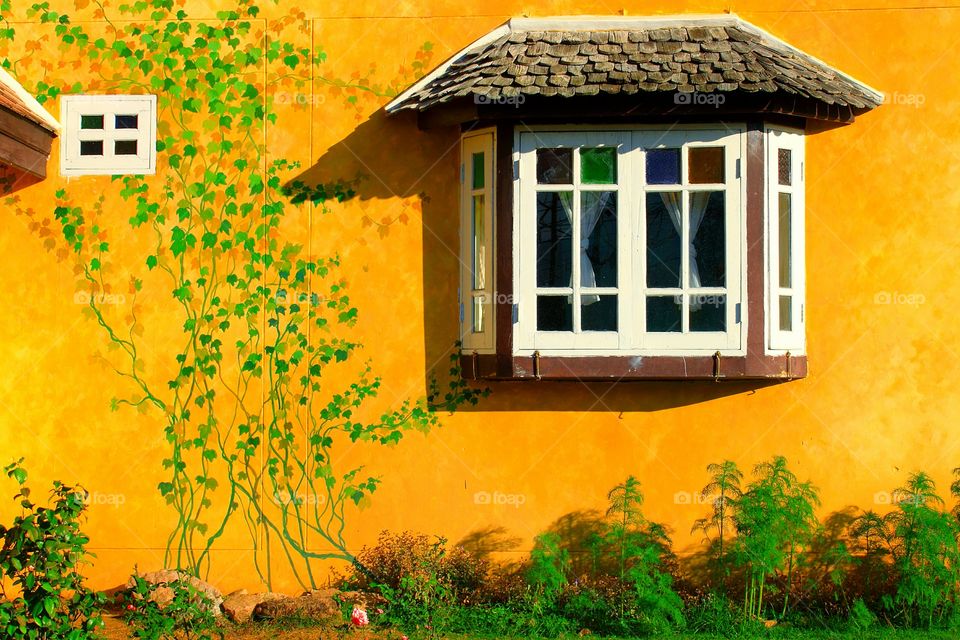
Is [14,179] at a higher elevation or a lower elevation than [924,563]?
higher

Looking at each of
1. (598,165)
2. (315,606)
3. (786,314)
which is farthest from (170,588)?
(786,314)

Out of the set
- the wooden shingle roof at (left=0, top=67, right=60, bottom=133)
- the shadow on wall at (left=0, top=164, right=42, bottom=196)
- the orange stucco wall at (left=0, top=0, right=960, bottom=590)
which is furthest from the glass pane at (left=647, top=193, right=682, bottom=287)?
the shadow on wall at (left=0, top=164, right=42, bottom=196)

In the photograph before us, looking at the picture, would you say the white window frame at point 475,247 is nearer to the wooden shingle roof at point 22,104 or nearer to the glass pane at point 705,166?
the glass pane at point 705,166

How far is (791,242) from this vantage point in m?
9.03

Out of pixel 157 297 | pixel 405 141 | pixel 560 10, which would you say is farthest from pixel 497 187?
pixel 157 297

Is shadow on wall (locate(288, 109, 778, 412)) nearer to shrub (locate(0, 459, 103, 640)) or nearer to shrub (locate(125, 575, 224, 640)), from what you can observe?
shrub (locate(125, 575, 224, 640))

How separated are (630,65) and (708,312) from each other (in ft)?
6.57

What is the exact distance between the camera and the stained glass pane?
31.1ft

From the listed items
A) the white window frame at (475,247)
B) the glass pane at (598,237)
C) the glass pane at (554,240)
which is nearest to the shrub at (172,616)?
the white window frame at (475,247)

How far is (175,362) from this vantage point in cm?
942

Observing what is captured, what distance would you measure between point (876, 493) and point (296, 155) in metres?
5.50

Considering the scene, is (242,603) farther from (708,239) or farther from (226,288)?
(708,239)

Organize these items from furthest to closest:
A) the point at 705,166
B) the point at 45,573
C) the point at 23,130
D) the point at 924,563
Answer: the point at 23,130
the point at 705,166
the point at 924,563
the point at 45,573

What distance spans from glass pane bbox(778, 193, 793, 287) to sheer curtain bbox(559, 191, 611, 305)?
1426 mm
